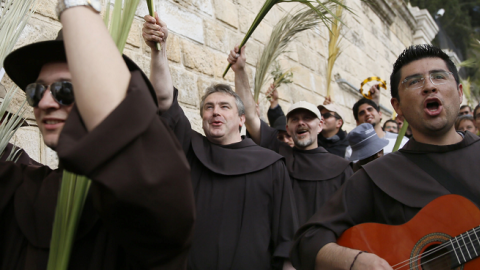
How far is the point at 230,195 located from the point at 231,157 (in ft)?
1.07

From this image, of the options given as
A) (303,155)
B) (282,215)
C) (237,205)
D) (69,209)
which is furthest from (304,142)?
(69,209)

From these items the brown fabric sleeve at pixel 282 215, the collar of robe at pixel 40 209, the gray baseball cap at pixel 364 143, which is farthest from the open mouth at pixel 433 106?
the gray baseball cap at pixel 364 143

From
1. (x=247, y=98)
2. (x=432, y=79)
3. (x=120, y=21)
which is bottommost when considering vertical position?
(x=120, y=21)

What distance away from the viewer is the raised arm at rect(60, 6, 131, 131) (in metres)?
0.88

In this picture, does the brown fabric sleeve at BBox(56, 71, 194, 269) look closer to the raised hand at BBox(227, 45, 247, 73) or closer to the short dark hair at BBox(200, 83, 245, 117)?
the raised hand at BBox(227, 45, 247, 73)

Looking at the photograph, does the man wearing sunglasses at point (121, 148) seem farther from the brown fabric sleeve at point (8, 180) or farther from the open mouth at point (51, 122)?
the brown fabric sleeve at point (8, 180)

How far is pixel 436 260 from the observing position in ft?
5.62

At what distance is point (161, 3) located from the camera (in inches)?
171

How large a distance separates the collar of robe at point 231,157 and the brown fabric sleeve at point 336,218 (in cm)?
101

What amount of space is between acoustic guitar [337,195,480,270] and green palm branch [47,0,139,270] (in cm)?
122

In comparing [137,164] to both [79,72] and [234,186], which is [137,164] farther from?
[234,186]

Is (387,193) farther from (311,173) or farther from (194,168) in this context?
(311,173)

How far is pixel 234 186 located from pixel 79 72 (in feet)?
7.07

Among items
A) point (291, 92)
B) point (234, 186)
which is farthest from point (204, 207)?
point (291, 92)
